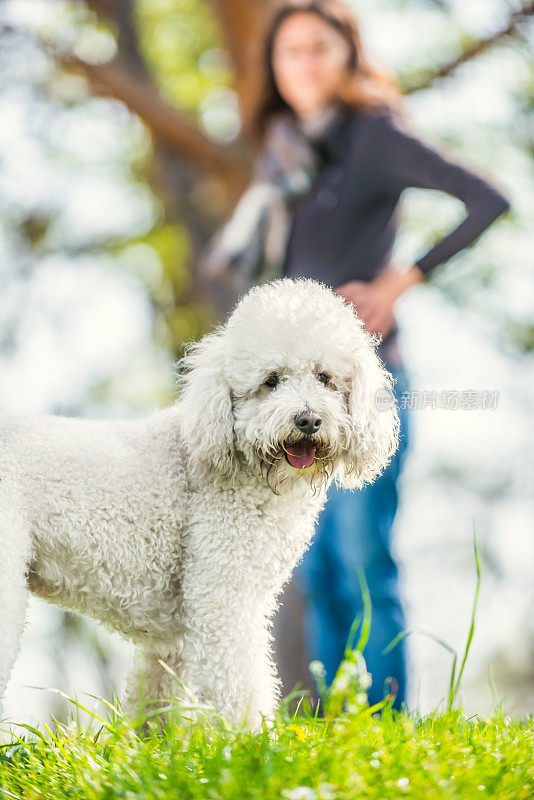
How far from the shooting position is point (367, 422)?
9.20ft

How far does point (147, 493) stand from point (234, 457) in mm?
304

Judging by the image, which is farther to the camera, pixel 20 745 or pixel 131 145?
pixel 131 145

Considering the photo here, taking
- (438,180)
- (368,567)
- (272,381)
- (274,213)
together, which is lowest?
(368,567)

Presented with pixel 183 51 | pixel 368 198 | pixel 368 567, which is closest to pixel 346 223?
pixel 368 198

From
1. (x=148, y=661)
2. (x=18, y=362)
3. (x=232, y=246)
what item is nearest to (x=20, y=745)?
(x=148, y=661)

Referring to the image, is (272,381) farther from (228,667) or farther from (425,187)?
(425,187)

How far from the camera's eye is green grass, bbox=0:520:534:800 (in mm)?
1843

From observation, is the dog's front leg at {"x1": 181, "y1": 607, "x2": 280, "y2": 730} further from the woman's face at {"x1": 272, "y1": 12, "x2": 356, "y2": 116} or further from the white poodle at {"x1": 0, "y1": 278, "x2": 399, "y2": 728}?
the woman's face at {"x1": 272, "y1": 12, "x2": 356, "y2": 116}

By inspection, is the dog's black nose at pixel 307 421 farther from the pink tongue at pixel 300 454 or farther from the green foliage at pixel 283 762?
the green foliage at pixel 283 762

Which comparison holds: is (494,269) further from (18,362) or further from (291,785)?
(291,785)

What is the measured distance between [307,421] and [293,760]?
39.4 inches

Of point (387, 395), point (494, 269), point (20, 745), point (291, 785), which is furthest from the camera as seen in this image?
point (494, 269)

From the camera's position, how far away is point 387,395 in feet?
9.52

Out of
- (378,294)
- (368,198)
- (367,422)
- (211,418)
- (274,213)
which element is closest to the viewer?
(211,418)
